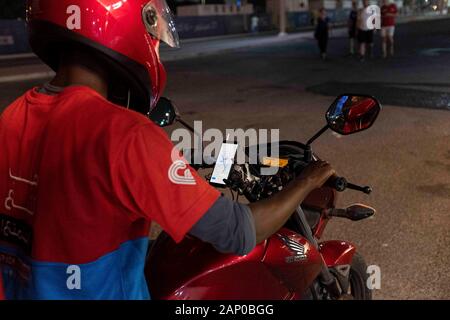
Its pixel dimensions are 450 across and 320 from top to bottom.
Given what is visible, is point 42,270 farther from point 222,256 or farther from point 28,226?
point 222,256

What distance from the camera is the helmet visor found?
4.95 feet

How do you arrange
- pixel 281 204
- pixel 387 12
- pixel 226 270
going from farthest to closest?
1. pixel 387 12
2. pixel 226 270
3. pixel 281 204

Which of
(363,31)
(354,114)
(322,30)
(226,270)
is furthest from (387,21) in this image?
(226,270)

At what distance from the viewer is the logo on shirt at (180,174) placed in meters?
1.25

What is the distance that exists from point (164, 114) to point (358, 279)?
4.80 ft

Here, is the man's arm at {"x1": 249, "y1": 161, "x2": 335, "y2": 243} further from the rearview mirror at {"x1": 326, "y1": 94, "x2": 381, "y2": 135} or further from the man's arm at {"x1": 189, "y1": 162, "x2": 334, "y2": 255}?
the rearview mirror at {"x1": 326, "y1": 94, "x2": 381, "y2": 135}

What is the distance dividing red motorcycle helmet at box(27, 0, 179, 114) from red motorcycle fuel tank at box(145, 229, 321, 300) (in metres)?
0.60

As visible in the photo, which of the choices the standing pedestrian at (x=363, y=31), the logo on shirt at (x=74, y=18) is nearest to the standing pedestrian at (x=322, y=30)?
the standing pedestrian at (x=363, y=31)

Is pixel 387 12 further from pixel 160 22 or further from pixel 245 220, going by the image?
pixel 245 220

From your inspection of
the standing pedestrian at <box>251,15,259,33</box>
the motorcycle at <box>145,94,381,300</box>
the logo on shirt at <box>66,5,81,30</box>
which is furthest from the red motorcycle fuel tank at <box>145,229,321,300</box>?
the standing pedestrian at <box>251,15,259,33</box>

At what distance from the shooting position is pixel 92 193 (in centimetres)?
123

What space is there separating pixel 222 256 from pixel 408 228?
114 inches

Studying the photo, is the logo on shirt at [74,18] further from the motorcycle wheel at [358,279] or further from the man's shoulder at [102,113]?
the motorcycle wheel at [358,279]

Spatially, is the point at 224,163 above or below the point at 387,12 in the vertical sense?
below
